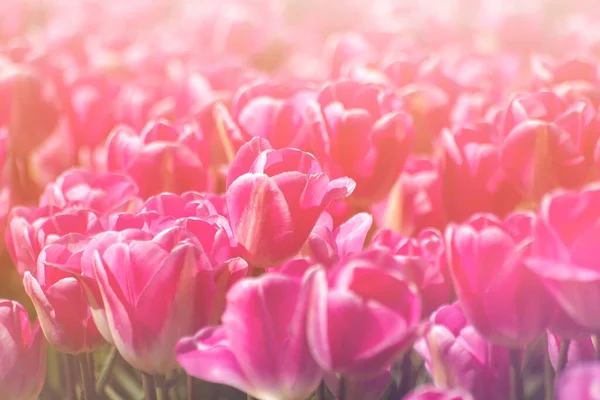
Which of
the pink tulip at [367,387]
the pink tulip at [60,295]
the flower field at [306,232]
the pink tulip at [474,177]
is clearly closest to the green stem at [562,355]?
the flower field at [306,232]

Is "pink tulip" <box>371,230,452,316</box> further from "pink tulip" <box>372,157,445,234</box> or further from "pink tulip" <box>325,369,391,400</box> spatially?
"pink tulip" <box>372,157,445,234</box>

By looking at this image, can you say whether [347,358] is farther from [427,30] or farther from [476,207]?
[427,30]

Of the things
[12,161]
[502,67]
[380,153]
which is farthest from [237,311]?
[502,67]

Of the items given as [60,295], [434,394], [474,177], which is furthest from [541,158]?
[60,295]

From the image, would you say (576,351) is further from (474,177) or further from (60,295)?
(60,295)

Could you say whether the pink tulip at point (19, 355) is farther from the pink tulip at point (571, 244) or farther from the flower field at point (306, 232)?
the pink tulip at point (571, 244)

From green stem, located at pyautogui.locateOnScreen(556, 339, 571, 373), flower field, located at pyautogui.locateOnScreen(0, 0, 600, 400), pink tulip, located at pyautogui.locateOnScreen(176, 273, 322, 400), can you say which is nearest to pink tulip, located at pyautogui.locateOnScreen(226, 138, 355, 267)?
flower field, located at pyautogui.locateOnScreen(0, 0, 600, 400)
